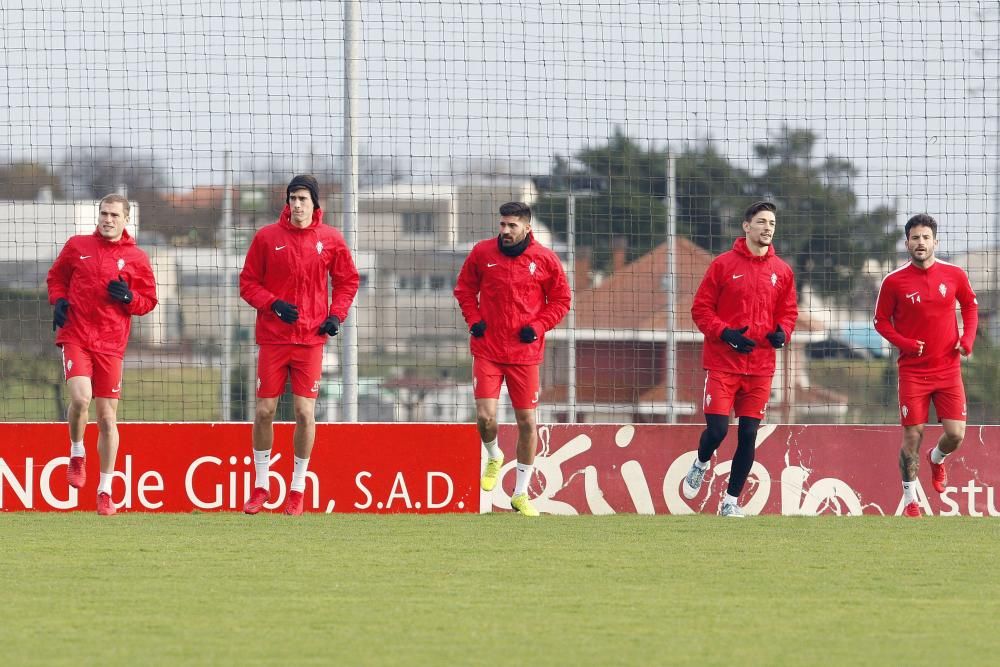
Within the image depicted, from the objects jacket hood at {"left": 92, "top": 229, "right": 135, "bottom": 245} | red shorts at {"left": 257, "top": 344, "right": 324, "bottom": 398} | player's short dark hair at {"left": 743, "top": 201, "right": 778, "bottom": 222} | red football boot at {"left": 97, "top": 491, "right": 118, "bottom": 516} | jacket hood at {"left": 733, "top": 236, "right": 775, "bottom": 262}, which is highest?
player's short dark hair at {"left": 743, "top": 201, "right": 778, "bottom": 222}

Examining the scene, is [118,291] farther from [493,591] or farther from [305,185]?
[493,591]

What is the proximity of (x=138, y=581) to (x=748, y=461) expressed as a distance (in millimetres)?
4199

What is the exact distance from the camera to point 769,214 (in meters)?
8.88

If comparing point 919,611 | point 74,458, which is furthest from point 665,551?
point 74,458

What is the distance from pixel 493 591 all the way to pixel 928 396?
439 cm

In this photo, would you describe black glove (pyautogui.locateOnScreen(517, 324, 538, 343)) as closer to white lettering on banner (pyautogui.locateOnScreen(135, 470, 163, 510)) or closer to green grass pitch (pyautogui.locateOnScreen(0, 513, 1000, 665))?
green grass pitch (pyautogui.locateOnScreen(0, 513, 1000, 665))

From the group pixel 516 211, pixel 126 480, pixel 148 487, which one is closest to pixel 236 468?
pixel 148 487

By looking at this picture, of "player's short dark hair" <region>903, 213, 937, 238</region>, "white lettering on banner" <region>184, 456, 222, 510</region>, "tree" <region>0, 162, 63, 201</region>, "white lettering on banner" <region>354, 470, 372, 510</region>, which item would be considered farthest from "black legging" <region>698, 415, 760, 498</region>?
"tree" <region>0, 162, 63, 201</region>

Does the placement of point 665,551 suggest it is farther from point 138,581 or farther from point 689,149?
point 689,149

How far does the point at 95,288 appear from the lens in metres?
8.52

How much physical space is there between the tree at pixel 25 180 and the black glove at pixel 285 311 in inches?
106

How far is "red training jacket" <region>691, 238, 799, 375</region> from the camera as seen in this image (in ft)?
29.2

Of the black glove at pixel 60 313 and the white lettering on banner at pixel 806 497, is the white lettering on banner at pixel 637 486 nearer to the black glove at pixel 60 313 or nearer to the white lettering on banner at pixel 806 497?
the white lettering on banner at pixel 806 497

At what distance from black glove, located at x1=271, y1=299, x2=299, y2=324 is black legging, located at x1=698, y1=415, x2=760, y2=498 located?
2.47 m
